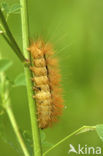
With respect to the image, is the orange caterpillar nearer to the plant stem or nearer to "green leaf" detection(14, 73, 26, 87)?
"green leaf" detection(14, 73, 26, 87)

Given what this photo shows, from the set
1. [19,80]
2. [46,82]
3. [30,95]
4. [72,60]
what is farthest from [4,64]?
[72,60]

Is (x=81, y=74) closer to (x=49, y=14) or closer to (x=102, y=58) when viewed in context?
(x=102, y=58)

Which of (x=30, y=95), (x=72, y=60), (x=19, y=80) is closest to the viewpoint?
(x=30, y=95)

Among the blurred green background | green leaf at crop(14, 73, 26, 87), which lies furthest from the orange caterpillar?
the blurred green background

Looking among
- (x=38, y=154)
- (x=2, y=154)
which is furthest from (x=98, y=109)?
(x=38, y=154)

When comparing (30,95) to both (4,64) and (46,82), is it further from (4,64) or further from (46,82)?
(46,82)
